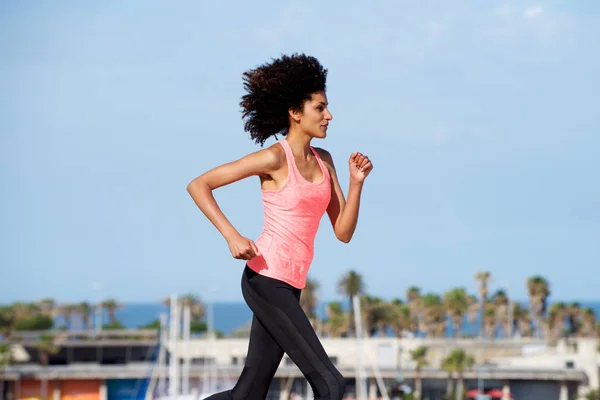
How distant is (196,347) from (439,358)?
953 inches

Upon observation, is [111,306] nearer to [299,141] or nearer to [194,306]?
[194,306]

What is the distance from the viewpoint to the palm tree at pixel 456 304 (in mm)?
125631

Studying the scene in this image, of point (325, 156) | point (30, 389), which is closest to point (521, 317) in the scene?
point (30, 389)

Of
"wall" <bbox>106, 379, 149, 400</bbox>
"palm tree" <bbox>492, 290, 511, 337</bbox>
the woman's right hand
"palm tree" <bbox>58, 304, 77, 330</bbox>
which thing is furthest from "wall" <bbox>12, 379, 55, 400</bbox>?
the woman's right hand

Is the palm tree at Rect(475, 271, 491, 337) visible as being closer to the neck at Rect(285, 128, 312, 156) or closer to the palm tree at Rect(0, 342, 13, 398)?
the palm tree at Rect(0, 342, 13, 398)

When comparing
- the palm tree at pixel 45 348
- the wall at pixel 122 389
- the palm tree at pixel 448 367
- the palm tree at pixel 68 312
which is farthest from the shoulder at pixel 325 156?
the palm tree at pixel 68 312

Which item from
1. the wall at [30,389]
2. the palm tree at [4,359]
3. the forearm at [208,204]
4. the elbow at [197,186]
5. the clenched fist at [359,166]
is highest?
the clenched fist at [359,166]

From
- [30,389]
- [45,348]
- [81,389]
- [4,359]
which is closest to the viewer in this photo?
[81,389]

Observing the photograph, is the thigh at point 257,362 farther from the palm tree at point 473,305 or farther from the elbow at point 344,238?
the palm tree at point 473,305

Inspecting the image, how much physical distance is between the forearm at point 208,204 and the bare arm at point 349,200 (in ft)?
2.53

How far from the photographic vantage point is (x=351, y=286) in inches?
5032

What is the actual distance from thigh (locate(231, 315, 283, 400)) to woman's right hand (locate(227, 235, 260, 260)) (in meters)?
0.48

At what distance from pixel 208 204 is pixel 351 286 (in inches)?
4810

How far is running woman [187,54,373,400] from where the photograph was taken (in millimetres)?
6152
